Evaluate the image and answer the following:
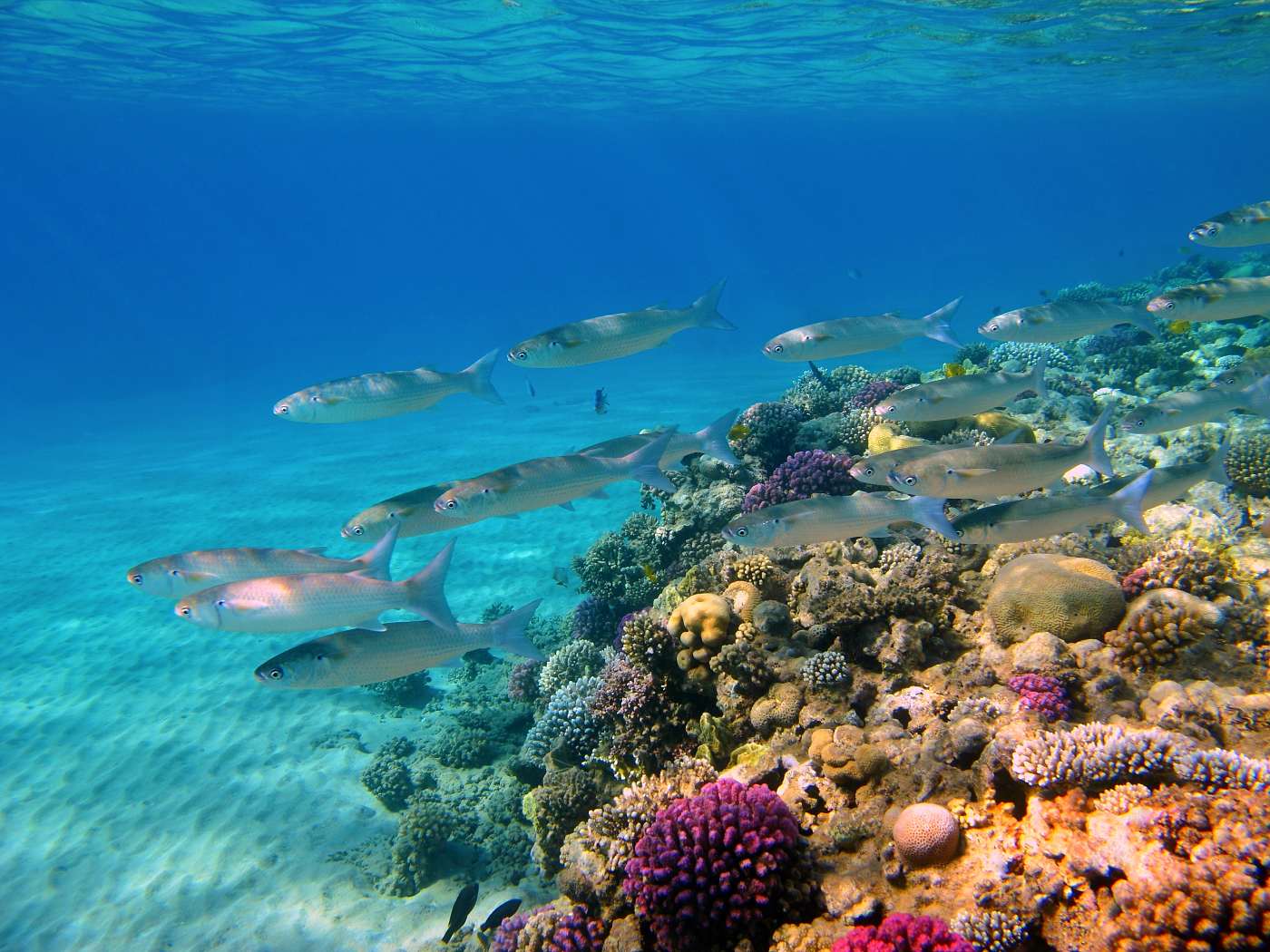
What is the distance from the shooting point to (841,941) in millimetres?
2957

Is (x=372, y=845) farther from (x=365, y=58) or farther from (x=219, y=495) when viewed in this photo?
(x=365, y=58)

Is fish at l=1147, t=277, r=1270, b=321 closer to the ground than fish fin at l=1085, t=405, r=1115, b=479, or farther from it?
farther from it

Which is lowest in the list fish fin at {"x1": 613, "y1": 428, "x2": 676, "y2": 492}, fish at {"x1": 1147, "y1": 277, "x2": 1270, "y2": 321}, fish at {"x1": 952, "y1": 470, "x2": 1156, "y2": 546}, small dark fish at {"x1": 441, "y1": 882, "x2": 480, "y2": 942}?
small dark fish at {"x1": 441, "y1": 882, "x2": 480, "y2": 942}

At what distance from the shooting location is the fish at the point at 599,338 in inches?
254

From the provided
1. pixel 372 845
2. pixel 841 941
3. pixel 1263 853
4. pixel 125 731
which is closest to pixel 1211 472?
pixel 1263 853

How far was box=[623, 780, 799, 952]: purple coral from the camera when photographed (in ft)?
11.0

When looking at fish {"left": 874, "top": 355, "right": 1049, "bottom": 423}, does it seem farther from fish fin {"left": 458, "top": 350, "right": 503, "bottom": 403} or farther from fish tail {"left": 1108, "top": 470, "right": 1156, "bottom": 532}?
fish fin {"left": 458, "top": 350, "right": 503, "bottom": 403}

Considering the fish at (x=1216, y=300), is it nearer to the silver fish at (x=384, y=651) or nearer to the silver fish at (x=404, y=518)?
the silver fish at (x=384, y=651)

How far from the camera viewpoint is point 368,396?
262 inches

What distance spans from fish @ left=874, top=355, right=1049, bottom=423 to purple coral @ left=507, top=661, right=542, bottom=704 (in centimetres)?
604

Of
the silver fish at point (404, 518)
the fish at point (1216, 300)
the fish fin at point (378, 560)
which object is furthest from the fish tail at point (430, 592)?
the fish at point (1216, 300)

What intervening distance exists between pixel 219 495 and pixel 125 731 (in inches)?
540

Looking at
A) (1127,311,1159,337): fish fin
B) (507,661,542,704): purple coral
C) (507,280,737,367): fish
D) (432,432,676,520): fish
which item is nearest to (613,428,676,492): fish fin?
(432,432,676,520): fish

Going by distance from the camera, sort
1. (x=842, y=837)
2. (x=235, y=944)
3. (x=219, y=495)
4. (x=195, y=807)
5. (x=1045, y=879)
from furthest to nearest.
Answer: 1. (x=219, y=495)
2. (x=195, y=807)
3. (x=235, y=944)
4. (x=842, y=837)
5. (x=1045, y=879)
